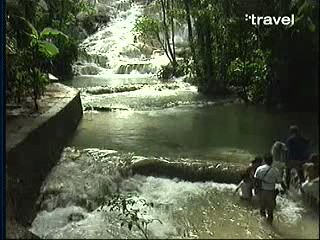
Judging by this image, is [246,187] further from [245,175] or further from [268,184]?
[268,184]

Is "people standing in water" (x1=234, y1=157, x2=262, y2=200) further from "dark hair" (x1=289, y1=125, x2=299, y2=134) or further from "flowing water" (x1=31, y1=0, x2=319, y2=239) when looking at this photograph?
"dark hair" (x1=289, y1=125, x2=299, y2=134)

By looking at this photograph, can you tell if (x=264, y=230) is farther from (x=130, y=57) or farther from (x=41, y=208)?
(x=130, y=57)

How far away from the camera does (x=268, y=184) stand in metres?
2.28

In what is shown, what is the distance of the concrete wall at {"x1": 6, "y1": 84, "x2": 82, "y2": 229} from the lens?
3.34 m

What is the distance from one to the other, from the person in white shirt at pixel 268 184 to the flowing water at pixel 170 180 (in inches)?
1.5

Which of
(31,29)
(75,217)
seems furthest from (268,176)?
(31,29)

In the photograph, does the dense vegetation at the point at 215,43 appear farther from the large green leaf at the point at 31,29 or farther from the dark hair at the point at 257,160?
the dark hair at the point at 257,160

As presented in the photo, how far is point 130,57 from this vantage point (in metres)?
11.4

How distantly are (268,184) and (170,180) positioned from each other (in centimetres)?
225

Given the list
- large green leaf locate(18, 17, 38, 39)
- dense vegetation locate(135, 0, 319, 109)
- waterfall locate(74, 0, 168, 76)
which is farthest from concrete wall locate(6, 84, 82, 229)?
waterfall locate(74, 0, 168, 76)

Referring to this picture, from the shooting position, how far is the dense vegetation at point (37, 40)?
13.3 feet

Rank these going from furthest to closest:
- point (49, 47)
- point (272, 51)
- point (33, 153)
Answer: point (49, 47) → point (33, 153) → point (272, 51)

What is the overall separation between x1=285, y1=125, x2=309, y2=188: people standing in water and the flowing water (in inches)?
1.5

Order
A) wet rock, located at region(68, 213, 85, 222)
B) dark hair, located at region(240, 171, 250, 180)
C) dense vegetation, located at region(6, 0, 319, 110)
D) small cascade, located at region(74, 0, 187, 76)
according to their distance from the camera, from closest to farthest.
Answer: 1. dense vegetation, located at region(6, 0, 319, 110)
2. dark hair, located at region(240, 171, 250, 180)
3. wet rock, located at region(68, 213, 85, 222)
4. small cascade, located at region(74, 0, 187, 76)
